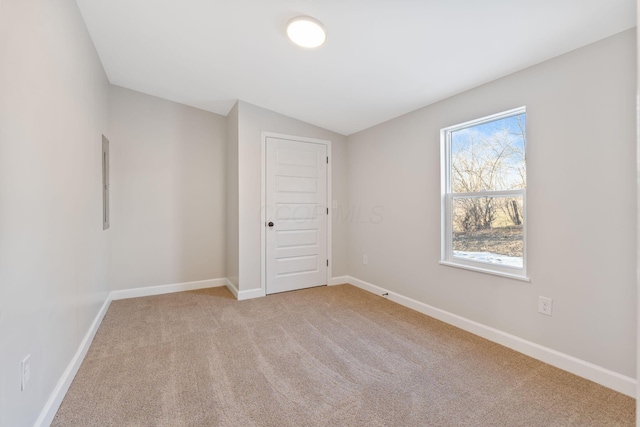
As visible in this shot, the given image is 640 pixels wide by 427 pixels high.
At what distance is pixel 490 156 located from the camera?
2488 millimetres

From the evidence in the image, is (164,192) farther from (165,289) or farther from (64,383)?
(64,383)

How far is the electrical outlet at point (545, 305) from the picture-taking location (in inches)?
79.7

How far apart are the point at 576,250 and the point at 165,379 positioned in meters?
2.83

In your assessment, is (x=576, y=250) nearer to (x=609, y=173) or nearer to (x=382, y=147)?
(x=609, y=173)

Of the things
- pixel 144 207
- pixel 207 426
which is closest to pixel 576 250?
pixel 207 426

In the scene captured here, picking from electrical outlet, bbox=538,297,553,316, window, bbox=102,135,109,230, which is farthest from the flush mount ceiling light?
electrical outlet, bbox=538,297,553,316

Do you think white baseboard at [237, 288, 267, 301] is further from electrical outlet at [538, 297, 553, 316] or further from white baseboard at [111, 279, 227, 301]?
electrical outlet at [538, 297, 553, 316]

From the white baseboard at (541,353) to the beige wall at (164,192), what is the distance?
2855 mm

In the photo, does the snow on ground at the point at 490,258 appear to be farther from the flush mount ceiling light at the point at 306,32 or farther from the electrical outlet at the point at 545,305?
the flush mount ceiling light at the point at 306,32

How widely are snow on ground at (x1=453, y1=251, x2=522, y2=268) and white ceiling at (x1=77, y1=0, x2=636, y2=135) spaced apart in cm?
148

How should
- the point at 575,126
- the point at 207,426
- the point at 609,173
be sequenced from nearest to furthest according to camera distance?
the point at 207,426
the point at 609,173
the point at 575,126

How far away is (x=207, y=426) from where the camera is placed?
1.45 m

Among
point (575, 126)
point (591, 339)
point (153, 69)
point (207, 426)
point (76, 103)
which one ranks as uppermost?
point (153, 69)

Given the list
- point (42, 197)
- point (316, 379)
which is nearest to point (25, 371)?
point (42, 197)
